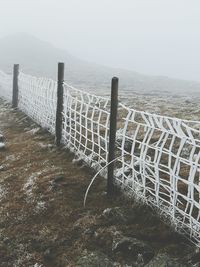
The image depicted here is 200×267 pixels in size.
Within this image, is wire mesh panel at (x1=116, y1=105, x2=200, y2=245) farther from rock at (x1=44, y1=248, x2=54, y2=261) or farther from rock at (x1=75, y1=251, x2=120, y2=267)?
rock at (x1=44, y1=248, x2=54, y2=261)

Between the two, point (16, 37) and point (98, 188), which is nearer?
point (98, 188)

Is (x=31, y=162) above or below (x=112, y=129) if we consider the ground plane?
below

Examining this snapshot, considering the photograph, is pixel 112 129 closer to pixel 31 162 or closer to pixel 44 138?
pixel 31 162

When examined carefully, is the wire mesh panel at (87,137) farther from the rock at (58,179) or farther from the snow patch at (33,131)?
the snow patch at (33,131)

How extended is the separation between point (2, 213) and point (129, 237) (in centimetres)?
432

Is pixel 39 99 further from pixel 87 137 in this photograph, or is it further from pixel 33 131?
pixel 87 137

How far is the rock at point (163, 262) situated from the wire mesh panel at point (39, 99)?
1300 centimetres

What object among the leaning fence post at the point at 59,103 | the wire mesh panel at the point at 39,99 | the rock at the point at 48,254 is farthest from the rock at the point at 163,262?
the wire mesh panel at the point at 39,99

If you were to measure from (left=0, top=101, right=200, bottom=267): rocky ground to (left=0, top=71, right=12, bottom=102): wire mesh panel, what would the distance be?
20.1m

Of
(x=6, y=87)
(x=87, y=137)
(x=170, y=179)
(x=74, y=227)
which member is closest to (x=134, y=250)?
(x=170, y=179)

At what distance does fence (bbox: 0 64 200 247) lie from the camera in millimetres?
10797

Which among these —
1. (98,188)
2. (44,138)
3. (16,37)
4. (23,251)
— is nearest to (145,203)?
(98,188)

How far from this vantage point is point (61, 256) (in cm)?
1066

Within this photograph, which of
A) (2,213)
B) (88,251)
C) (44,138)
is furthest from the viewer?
(44,138)
